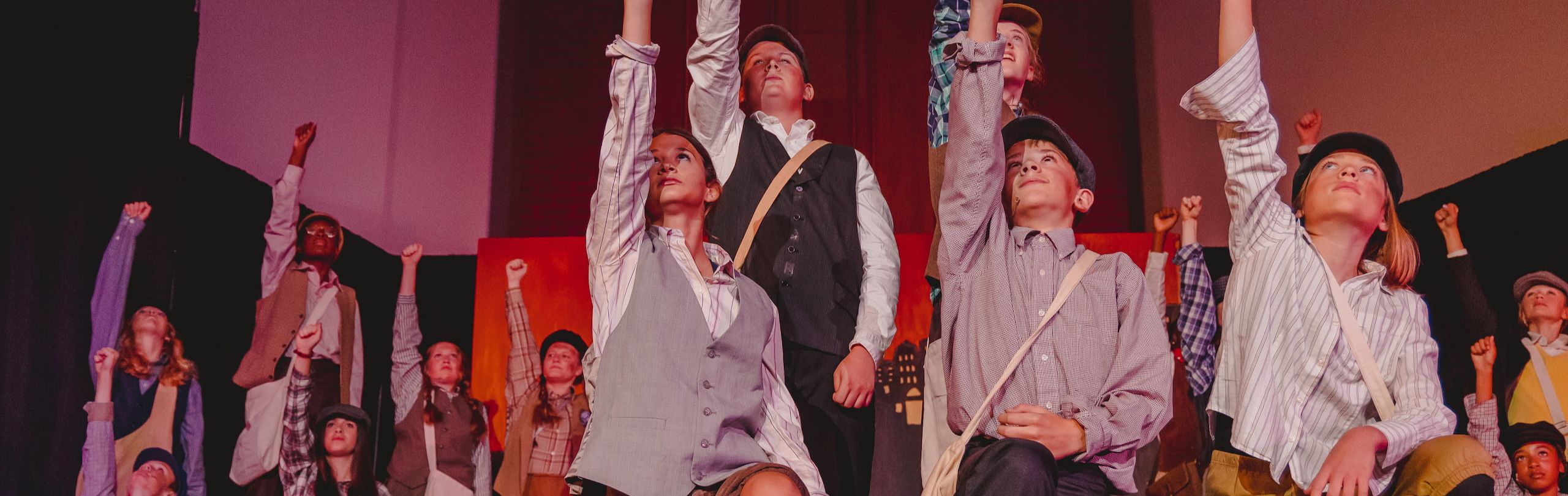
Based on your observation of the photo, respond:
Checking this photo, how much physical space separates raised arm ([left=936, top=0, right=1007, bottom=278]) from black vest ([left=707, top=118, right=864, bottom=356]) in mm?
423

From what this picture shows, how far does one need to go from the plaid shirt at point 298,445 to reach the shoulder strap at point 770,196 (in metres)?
3.03

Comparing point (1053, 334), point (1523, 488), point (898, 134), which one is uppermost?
point (898, 134)

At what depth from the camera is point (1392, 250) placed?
274cm

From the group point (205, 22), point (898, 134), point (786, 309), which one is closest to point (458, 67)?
point (205, 22)

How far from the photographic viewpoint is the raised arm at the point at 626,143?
7.41 ft

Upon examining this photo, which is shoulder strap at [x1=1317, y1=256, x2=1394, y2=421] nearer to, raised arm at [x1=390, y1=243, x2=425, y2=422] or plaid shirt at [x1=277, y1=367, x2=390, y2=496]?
plaid shirt at [x1=277, y1=367, x2=390, y2=496]

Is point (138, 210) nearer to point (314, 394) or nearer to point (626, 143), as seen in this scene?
point (314, 394)

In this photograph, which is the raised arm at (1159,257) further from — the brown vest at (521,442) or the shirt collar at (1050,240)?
the brown vest at (521,442)

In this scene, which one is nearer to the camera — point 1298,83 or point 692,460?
point 692,460

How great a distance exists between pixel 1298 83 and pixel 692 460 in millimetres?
4327

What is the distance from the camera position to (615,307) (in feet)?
7.41

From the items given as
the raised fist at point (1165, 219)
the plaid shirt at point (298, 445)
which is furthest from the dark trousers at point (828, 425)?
the plaid shirt at point (298, 445)

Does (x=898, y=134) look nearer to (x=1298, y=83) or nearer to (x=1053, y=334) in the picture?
(x=1298, y=83)

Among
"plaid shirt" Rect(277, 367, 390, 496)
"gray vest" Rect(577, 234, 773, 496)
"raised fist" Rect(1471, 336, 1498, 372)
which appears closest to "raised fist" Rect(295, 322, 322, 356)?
"plaid shirt" Rect(277, 367, 390, 496)
